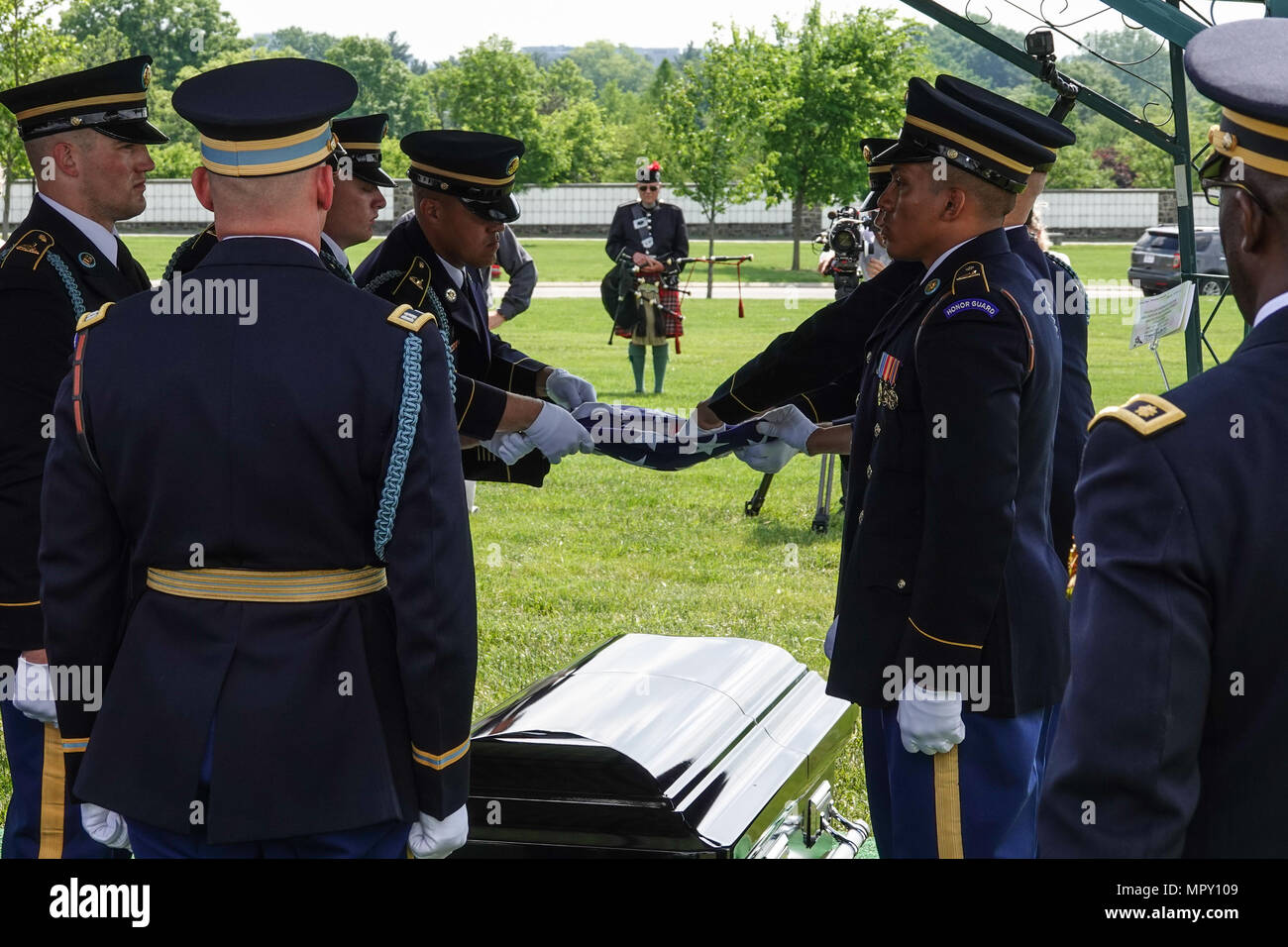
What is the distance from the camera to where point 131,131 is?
11.6ft

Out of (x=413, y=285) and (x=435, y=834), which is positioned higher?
(x=413, y=285)

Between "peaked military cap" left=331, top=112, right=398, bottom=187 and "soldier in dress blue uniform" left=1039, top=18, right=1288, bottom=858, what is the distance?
2.90 meters

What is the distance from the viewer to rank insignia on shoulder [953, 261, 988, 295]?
2.83 m

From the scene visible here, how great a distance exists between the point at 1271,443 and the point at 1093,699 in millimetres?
349

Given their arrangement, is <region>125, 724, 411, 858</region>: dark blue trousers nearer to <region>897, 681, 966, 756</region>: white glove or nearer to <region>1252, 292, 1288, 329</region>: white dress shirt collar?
<region>897, 681, 966, 756</region>: white glove

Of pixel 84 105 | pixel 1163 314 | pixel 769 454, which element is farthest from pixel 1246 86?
pixel 1163 314

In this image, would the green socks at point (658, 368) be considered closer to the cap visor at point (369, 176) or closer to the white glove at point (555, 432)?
the cap visor at point (369, 176)

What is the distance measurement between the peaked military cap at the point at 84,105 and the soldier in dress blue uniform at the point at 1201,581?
2706mm

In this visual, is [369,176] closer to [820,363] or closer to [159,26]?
[820,363]

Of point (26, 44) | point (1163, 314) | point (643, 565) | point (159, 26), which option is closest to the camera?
point (1163, 314)

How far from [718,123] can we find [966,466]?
31475 mm

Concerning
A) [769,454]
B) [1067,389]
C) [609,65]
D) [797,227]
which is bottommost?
A: [797,227]

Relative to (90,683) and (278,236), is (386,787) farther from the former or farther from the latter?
(278,236)

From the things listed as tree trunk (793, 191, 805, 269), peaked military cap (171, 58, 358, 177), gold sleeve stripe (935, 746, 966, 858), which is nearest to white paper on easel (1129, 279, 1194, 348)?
gold sleeve stripe (935, 746, 966, 858)
